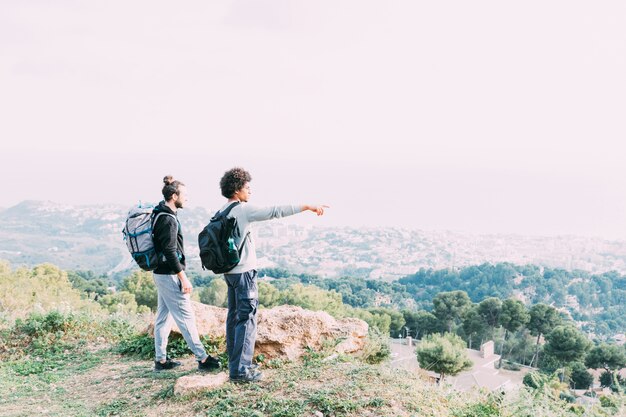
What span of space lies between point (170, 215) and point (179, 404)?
A: 5.24ft

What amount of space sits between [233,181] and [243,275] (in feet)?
2.53

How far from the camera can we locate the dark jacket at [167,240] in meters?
4.06

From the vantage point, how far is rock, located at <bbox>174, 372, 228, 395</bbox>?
12.5 ft

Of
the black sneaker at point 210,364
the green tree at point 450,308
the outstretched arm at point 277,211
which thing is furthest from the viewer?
the green tree at point 450,308

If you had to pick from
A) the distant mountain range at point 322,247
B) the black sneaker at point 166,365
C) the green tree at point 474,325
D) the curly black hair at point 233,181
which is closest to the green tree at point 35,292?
the black sneaker at point 166,365

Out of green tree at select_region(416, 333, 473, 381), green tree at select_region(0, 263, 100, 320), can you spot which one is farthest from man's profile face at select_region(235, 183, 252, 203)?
green tree at select_region(416, 333, 473, 381)

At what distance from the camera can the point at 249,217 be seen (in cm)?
364

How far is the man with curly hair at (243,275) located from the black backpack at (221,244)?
0.17 ft

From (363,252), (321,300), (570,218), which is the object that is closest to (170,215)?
(321,300)

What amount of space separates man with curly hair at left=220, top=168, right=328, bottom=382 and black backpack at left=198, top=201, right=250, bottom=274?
53 millimetres

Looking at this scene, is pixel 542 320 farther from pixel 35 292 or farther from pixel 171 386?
pixel 171 386

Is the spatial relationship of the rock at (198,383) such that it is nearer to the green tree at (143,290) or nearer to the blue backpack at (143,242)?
the blue backpack at (143,242)

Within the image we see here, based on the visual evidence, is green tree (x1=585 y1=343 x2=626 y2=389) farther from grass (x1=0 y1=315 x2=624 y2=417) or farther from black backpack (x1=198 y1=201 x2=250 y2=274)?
black backpack (x1=198 y1=201 x2=250 y2=274)

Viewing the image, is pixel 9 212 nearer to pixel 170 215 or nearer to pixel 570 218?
pixel 170 215
